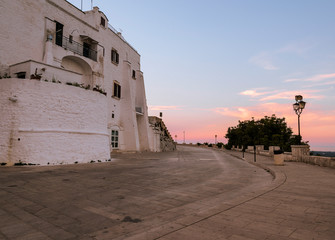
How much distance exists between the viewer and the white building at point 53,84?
13.2 m

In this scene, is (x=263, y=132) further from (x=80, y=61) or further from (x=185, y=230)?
(x=185, y=230)

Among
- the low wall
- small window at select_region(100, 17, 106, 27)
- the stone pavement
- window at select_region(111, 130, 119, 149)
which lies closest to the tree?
window at select_region(111, 130, 119, 149)

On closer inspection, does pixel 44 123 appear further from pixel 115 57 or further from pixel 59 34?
pixel 115 57

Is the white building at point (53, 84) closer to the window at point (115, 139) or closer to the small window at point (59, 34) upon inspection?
the small window at point (59, 34)

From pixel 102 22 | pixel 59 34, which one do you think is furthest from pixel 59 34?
pixel 102 22

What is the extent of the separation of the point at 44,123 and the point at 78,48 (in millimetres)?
11403

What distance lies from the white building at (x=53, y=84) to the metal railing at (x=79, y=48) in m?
0.10

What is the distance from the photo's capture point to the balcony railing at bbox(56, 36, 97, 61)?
20.6m

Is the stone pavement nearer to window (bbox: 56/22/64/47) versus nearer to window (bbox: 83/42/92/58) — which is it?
window (bbox: 56/22/64/47)

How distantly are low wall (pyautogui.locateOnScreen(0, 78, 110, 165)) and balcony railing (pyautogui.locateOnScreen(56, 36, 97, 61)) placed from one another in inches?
305

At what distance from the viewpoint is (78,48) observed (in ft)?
72.5

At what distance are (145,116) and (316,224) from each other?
99.4ft

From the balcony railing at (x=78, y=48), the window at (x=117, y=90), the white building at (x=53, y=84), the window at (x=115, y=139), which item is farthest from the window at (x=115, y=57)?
the window at (x=115, y=139)

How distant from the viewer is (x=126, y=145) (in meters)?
28.4
